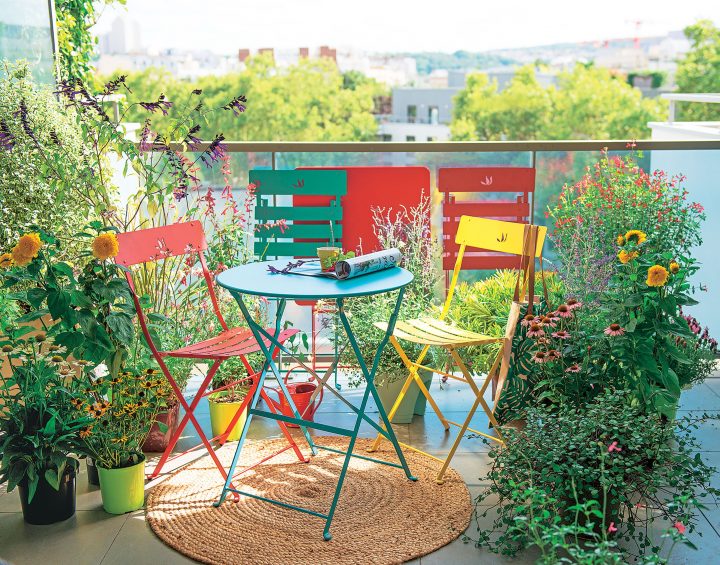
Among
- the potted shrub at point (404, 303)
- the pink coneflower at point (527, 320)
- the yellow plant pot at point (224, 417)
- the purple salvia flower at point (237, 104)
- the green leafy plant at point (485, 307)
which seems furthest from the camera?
the green leafy plant at point (485, 307)

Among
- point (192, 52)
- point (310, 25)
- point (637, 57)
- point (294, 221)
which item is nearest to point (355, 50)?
point (310, 25)

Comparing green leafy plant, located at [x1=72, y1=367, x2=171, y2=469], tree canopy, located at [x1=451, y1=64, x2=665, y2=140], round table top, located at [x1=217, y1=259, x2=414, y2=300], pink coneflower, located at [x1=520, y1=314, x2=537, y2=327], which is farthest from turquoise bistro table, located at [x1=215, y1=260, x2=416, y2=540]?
tree canopy, located at [x1=451, y1=64, x2=665, y2=140]

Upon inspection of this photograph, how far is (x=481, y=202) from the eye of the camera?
16.2 feet

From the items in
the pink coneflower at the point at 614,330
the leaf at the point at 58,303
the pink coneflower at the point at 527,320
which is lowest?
the pink coneflower at the point at 527,320

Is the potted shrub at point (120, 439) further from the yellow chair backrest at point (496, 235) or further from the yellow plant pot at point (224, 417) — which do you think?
the yellow chair backrest at point (496, 235)

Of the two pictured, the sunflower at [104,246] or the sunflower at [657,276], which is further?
the sunflower at [657,276]

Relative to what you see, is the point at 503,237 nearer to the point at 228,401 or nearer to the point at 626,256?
the point at 626,256

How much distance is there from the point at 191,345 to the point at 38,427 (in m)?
0.70

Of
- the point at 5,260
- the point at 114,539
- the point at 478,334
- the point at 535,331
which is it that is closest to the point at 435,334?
the point at 478,334

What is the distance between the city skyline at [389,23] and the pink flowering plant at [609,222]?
59.3 m

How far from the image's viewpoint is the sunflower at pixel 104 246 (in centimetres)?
311

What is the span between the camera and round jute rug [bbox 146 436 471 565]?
294 centimetres

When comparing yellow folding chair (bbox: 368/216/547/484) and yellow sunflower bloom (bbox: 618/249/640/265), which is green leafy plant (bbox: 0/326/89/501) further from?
yellow sunflower bloom (bbox: 618/249/640/265)

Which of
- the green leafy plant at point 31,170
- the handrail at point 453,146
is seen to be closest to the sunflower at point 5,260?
the green leafy plant at point 31,170
